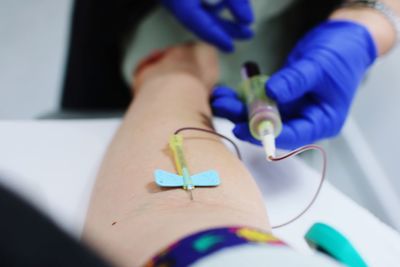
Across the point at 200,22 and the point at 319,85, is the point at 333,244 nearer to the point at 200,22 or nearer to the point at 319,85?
the point at 319,85

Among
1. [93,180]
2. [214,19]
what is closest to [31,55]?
[214,19]

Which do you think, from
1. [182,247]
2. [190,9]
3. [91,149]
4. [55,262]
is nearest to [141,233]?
[182,247]

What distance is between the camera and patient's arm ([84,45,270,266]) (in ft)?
1.49

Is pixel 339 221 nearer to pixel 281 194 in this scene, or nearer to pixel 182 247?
pixel 281 194

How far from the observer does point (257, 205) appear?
1.86ft

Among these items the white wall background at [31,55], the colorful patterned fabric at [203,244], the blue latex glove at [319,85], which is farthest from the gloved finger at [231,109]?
the white wall background at [31,55]

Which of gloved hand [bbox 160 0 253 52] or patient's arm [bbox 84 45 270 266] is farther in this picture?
gloved hand [bbox 160 0 253 52]

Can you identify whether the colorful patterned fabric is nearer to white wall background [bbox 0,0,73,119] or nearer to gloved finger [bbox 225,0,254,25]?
gloved finger [bbox 225,0,254,25]

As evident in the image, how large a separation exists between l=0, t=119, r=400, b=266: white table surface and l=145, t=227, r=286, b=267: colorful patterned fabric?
253 mm

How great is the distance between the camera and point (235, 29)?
993mm

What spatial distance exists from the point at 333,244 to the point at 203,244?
0.93 feet

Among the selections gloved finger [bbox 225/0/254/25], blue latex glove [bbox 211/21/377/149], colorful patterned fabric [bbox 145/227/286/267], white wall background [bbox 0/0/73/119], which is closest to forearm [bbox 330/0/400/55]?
blue latex glove [bbox 211/21/377/149]

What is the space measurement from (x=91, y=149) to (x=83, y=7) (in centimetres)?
43

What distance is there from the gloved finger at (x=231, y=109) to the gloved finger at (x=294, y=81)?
7cm
